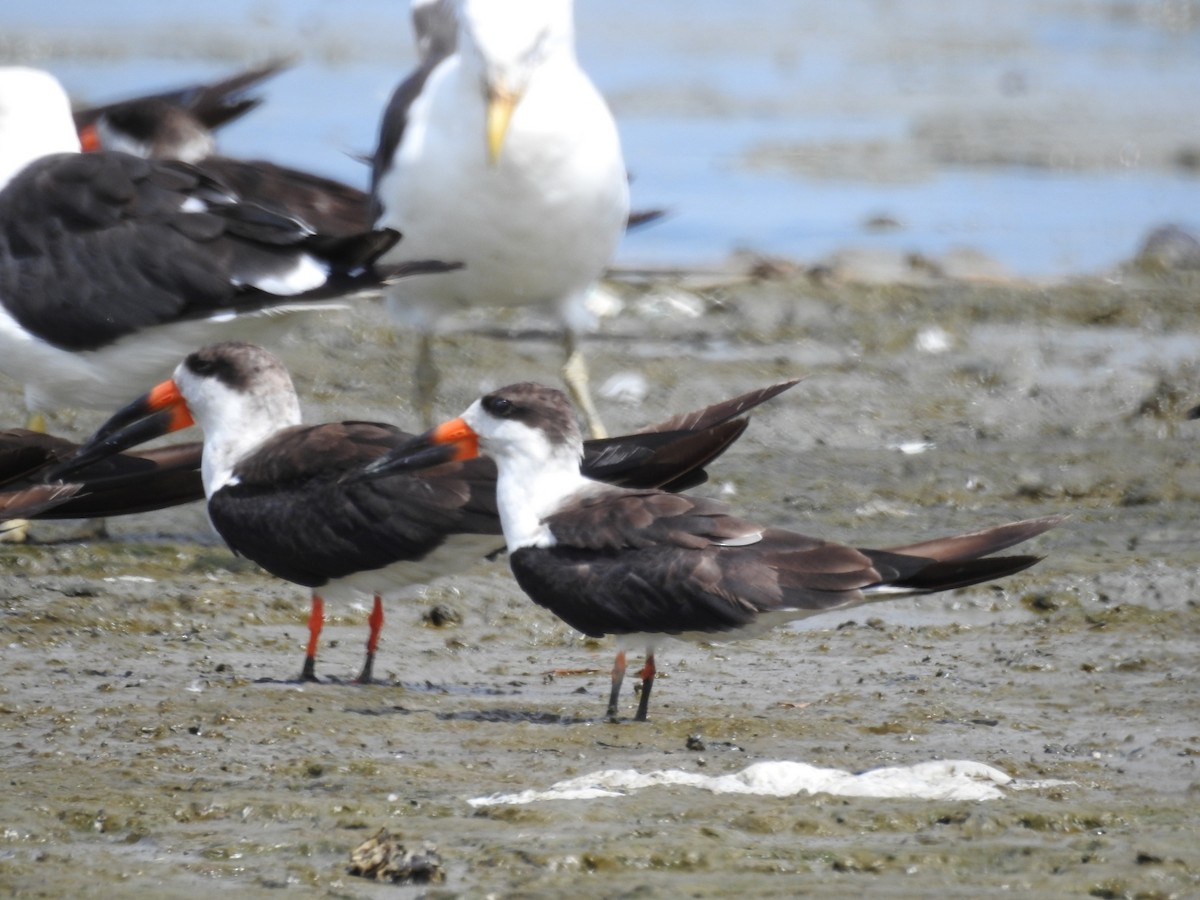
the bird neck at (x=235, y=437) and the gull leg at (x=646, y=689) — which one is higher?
the bird neck at (x=235, y=437)

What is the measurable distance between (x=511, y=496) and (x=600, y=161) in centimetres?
267

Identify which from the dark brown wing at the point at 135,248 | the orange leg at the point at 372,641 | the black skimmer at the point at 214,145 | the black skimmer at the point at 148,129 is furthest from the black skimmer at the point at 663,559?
the black skimmer at the point at 148,129

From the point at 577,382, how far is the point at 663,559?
311 centimetres

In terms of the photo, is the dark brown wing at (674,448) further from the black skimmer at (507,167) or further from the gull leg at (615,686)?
the black skimmer at (507,167)

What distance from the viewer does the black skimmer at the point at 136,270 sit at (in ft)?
22.4

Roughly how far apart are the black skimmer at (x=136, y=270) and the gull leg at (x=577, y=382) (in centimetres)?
123

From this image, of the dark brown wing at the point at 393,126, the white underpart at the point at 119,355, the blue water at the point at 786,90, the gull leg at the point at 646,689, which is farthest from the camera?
the blue water at the point at 786,90

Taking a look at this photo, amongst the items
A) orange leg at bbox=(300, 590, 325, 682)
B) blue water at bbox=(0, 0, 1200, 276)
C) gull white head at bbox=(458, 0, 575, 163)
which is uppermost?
gull white head at bbox=(458, 0, 575, 163)

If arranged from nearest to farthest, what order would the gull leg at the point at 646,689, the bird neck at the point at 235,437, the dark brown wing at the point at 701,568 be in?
the dark brown wing at the point at 701,568 → the gull leg at the point at 646,689 → the bird neck at the point at 235,437

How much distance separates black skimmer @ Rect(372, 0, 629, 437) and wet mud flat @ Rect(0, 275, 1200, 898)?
3.56 ft

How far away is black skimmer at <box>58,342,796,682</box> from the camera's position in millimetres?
5469

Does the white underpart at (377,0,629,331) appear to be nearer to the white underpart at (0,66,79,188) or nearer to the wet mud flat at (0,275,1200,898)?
the wet mud flat at (0,275,1200,898)

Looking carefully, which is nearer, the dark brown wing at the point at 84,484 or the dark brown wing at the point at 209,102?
the dark brown wing at the point at 84,484

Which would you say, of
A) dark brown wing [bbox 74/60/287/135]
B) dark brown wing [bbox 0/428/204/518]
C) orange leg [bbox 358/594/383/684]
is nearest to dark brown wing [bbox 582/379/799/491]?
orange leg [bbox 358/594/383/684]
